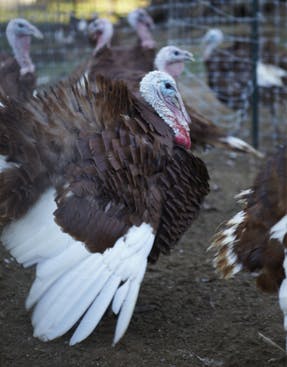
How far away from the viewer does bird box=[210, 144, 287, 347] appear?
2.65 meters

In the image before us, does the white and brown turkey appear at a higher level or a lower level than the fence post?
higher

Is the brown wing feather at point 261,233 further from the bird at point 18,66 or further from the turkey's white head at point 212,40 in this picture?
the turkey's white head at point 212,40

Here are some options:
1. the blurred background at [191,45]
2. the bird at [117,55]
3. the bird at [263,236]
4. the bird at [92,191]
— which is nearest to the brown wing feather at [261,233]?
the bird at [263,236]

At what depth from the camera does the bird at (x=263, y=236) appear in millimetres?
2654

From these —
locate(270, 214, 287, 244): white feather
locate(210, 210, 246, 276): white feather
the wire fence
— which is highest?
locate(270, 214, 287, 244): white feather

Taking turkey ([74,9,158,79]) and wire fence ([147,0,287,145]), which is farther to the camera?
wire fence ([147,0,287,145])

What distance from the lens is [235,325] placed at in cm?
329

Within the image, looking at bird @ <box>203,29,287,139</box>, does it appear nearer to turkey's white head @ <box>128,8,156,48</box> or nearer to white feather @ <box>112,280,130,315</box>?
turkey's white head @ <box>128,8,156,48</box>

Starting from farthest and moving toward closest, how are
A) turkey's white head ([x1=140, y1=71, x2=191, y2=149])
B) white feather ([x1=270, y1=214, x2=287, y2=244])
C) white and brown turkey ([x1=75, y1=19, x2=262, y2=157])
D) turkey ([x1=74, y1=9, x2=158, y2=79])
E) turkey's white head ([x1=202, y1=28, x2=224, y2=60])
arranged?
1. turkey's white head ([x1=202, y1=28, x2=224, y2=60])
2. turkey ([x1=74, y1=9, x2=158, y2=79])
3. white and brown turkey ([x1=75, y1=19, x2=262, y2=157])
4. turkey's white head ([x1=140, y1=71, x2=191, y2=149])
5. white feather ([x1=270, y1=214, x2=287, y2=244])

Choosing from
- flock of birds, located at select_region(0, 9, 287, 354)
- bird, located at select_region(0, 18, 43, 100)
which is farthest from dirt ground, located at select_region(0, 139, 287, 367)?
bird, located at select_region(0, 18, 43, 100)

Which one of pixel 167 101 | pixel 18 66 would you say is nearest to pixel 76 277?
pixel 167 101

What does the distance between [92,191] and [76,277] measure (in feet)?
1.41

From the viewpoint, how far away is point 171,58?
541 cm

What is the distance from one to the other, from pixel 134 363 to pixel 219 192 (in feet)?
9.00
